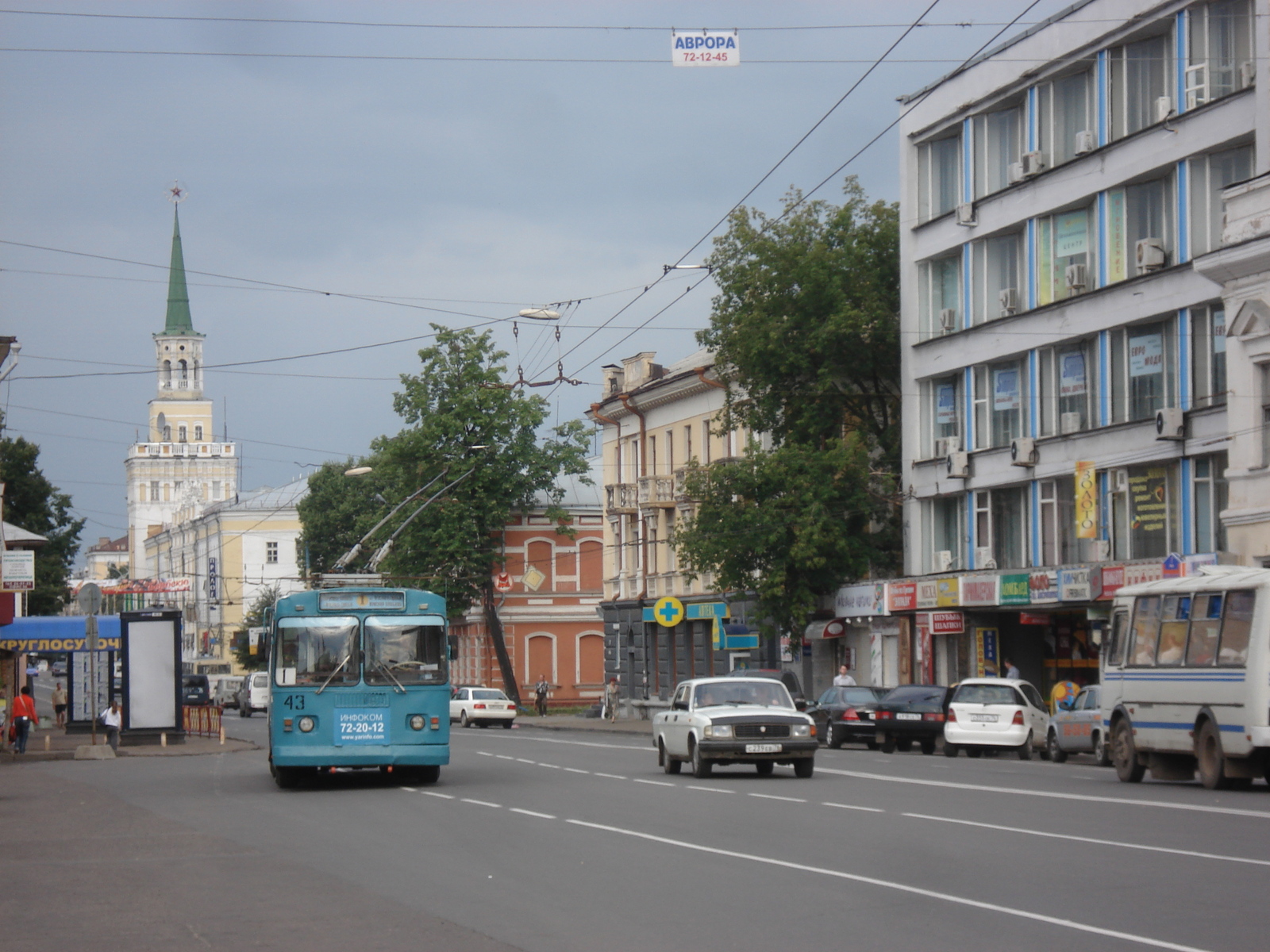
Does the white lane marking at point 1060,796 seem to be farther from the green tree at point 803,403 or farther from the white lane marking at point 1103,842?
the green tree at point 803,403

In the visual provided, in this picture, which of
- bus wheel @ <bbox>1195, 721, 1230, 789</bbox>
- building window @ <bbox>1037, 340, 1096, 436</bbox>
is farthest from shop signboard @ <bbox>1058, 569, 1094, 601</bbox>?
bus wheel @ <bbox>1195, 721, 1230, 789</bbox>

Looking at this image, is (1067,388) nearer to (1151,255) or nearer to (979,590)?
(1151,255)

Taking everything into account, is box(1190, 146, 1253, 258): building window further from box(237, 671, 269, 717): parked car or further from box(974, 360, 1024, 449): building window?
box(237, 671, 269, 717): parked car

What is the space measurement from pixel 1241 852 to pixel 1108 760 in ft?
59.7

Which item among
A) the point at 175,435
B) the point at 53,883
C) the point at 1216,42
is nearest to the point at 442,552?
the point at 1216,42

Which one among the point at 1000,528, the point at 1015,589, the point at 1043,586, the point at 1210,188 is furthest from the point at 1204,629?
the point at 1000,528

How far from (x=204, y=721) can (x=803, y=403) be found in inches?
838

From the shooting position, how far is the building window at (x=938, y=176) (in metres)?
47.0

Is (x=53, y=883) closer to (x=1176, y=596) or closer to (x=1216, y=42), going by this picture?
(x=1176, y=596)

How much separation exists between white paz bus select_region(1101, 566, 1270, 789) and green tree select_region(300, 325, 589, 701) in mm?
44151

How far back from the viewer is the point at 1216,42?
36.2m

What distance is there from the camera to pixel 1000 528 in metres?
45.6

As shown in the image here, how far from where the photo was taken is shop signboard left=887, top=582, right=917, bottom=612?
4788 centimetres

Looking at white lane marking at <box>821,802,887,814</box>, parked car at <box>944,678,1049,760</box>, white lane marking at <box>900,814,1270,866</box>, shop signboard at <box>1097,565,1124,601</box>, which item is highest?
shop signboard at <box>1097,565,1124,601</box>
